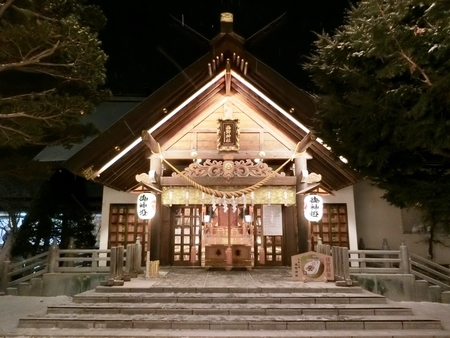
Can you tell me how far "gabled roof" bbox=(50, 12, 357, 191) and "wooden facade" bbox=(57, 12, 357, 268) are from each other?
31mm

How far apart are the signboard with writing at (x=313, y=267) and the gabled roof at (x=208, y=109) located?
2333 mm

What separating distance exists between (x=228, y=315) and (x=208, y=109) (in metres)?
6.57

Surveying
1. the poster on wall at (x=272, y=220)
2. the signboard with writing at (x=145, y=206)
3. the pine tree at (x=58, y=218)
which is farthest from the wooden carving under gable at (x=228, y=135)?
the pine tree at (x=58, y=218)

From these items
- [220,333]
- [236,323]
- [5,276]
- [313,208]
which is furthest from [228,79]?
[5,276]

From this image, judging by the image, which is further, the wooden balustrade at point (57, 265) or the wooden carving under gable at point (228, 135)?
the wooden carving under gable at point (228, 135)

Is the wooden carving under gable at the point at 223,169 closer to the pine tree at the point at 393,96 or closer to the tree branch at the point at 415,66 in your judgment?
the pine tree at the point at 393,96

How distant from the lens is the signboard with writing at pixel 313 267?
831 centimetres

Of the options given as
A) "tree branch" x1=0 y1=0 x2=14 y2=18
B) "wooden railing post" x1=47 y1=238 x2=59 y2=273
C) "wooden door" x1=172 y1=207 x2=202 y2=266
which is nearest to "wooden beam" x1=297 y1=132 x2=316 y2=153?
"wooden door" x1=172 y1=207 x2=202 y2=266

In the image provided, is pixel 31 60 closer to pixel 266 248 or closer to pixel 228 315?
pixel 228 315

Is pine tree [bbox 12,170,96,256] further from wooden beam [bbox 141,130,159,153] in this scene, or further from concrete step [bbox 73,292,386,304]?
concrete step [bbox 73,292,386,304]

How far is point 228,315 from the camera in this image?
644 cm

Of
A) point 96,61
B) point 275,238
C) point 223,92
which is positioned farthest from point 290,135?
point 96,61

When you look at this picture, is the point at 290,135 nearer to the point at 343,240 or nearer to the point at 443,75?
the point at 343,240

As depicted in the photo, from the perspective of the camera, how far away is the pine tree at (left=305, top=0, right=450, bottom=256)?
4.21 m
